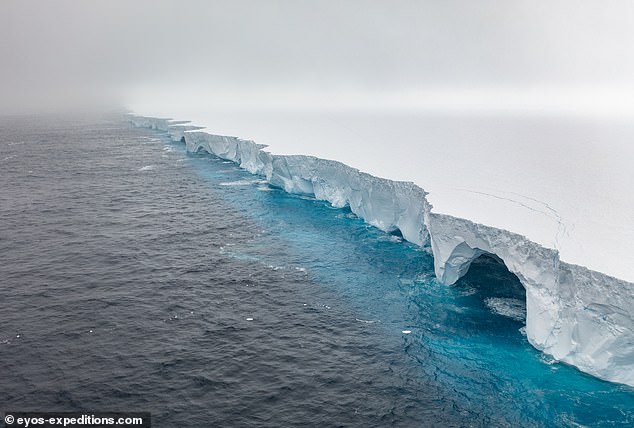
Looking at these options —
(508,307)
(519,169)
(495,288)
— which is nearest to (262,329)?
(508,307)

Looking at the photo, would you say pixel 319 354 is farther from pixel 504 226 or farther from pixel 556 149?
Answer: pixel 556 149

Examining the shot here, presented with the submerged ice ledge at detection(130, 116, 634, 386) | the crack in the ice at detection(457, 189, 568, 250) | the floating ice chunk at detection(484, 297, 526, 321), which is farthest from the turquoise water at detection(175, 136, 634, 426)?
the crack in the ice at detection(457, 189, 568, 250)

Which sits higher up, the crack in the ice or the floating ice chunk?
the crack in the ice

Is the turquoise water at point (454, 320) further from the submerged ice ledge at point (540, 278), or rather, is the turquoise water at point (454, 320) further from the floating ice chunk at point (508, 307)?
the submerged ice ledge at point (540, 278)

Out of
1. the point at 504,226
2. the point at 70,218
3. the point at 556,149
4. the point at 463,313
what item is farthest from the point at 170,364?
the point at 556,149

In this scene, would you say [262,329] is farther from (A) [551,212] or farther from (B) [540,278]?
(A) [551,212]

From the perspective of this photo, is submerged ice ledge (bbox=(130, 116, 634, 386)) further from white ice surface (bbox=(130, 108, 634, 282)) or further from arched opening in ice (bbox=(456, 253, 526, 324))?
arched opening in ice (bbox=(456, 253, 526, 324))
